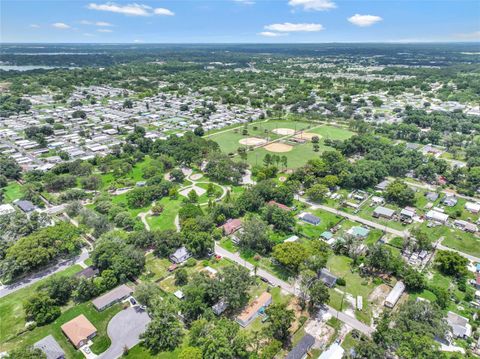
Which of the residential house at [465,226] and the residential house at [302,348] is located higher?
the residential house at [302,348]

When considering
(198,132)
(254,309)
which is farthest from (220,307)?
(198,132)

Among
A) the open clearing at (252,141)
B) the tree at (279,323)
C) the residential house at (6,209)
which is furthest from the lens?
the open clearing at (252,141)

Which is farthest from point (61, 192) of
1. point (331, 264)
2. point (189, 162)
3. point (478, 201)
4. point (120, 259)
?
point (478, 201)

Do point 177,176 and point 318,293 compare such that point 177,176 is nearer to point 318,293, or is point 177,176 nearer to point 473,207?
point 318,293

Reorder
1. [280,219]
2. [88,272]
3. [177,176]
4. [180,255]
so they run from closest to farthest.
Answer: [88,272]
[180,255]
[280,219]
[177,176]

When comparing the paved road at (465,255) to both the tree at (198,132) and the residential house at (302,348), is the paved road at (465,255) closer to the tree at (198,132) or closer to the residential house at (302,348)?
the residential house at (302,348)

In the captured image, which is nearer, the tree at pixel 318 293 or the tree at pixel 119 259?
the tree at pixel 318 293

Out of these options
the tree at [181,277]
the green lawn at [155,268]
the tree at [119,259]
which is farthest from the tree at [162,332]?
the tree at [119,259]
